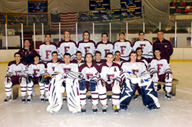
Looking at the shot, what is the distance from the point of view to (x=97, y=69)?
339cm

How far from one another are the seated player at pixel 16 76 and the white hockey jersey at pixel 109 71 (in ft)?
4.34

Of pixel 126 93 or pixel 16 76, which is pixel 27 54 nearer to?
pixel 16 76

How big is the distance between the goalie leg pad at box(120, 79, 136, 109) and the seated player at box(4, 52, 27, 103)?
5.53 ft

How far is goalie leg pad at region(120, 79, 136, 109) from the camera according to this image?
3049 mm

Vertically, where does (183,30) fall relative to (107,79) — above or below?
above

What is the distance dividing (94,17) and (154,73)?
7.06m

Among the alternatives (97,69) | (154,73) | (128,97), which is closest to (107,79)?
(97,69)

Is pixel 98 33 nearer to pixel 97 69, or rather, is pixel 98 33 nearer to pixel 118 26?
pixel 118 26

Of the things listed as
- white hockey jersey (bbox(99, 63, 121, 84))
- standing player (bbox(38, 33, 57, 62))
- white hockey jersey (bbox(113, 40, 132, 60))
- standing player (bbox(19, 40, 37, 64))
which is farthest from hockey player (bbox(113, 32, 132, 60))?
standing player (bbox(19, 40, 37, 64))

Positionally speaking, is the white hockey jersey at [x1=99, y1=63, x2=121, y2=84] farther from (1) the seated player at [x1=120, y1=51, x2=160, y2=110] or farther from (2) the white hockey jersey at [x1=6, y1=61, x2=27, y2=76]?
(2) the white hockey jersey at [x1=6, y1=61, x2=27, y2=76]

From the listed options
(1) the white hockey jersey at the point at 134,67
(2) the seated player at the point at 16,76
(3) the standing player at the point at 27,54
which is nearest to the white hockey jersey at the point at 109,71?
(1) the white hockey jersey at the point at 134,67

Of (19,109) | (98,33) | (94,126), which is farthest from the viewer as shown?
(98,33)

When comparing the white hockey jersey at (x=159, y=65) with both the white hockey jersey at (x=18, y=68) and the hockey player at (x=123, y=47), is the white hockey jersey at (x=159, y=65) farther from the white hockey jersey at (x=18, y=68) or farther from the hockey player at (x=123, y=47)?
the white hockey jersey at (x=18, y=68)

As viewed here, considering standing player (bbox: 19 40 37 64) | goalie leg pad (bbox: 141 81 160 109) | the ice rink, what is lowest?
the ice rink
